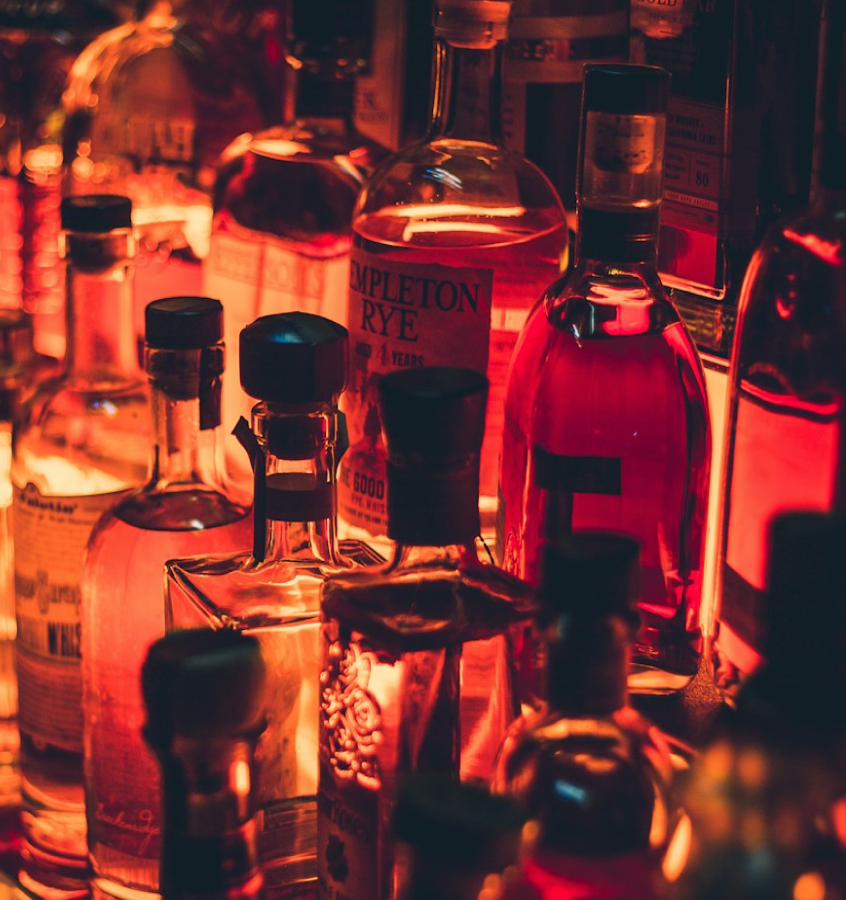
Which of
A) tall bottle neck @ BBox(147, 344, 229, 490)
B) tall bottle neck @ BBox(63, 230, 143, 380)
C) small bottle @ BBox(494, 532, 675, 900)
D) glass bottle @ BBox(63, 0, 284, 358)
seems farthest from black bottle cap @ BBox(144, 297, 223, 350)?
glass bottle @ BBox(63, 0, 284, 358)

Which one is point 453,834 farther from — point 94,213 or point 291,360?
point 94,213

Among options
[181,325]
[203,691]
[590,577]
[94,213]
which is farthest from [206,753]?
[94,213]

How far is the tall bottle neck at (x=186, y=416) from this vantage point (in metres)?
0.67

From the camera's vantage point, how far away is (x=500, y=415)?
2.37 ft

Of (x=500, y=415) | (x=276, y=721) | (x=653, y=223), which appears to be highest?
(x=653, y=223)

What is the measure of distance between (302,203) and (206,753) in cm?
46

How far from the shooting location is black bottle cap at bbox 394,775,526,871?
1.23 feet

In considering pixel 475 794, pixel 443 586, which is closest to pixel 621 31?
pixel 443 586

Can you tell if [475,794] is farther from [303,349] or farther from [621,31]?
→ [621,31]

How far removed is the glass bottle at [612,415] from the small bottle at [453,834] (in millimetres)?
250

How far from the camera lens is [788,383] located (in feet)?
1.90

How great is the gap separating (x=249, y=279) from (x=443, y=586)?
36cm

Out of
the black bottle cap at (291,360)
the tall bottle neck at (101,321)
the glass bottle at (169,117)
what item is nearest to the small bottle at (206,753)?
the black bottle cap at (291,360)

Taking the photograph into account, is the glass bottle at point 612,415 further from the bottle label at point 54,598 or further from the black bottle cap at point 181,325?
the bottle label at point 54,598
